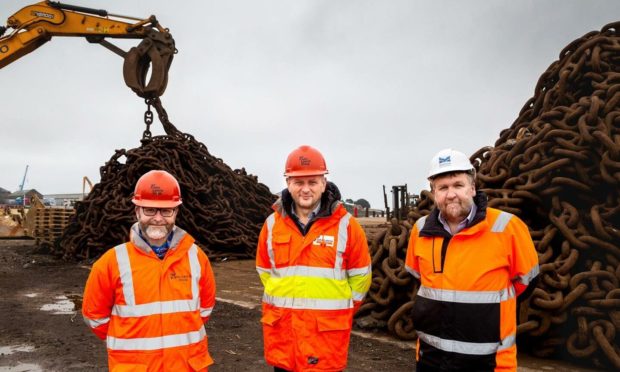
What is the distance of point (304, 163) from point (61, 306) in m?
5.51

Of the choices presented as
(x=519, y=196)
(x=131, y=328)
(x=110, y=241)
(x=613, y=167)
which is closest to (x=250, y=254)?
(x=110, y=241)

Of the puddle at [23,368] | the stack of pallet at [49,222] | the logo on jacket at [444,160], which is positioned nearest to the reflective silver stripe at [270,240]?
the logo on jacket at [444,160]

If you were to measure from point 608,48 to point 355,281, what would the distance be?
177 inches

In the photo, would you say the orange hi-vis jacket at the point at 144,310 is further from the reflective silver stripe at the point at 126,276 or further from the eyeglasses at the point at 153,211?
the eyeglasses at the point at 153,211

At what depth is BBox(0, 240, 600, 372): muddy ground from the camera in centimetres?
434

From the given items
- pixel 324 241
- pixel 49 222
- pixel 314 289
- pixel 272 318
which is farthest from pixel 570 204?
pixel 49 222

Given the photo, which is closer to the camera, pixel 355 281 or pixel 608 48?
pixel 355 281

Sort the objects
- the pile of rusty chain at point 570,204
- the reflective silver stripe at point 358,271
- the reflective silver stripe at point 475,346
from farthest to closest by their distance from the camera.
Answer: the pile of rusty chain at point 570,204
the reflective silver stripe at point 358,271
the reflective silver stripe at point 475,346

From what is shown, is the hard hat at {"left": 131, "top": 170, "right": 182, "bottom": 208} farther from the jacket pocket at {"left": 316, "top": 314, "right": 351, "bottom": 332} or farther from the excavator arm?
the excavator arm

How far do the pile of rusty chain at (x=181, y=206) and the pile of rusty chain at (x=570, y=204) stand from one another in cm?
634

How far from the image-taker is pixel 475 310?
8.03ft

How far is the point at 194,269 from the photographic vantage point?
272 cm

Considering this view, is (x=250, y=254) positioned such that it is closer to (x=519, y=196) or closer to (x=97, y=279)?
(x=519, y=196)

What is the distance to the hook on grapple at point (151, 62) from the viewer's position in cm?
1129
